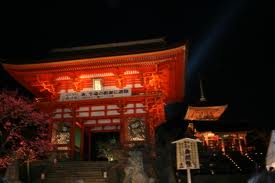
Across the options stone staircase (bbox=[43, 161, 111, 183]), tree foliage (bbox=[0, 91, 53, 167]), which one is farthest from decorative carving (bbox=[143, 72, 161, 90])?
tree foliage (bbox=[0, 91, 53, 167])

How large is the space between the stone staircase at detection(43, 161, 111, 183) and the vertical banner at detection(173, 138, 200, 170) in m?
4.77

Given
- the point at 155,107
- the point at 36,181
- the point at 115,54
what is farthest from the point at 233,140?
the point at 36,181

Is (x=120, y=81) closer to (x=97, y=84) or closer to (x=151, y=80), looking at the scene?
(x=97, y=84)

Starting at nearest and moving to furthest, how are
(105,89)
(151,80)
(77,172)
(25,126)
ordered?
1. (77,172)
2. (25,126)
3. (151,80)
4. (105,89)

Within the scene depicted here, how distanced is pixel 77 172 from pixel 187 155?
23.9ft

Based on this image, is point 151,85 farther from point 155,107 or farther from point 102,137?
point 102,137

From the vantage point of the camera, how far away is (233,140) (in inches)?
1139

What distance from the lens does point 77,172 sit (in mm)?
17500

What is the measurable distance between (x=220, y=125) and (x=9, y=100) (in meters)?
19.7

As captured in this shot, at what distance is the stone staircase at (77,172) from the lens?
54.3 ft

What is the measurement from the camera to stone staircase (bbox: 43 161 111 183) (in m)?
16.6

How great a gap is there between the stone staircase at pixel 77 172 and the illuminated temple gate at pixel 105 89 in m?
2.59

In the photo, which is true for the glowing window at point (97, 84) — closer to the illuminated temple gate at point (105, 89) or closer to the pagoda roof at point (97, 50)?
the illuminated temple gate at point (105, 89)

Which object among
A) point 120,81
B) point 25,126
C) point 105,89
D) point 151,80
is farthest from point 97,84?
point 25,126
